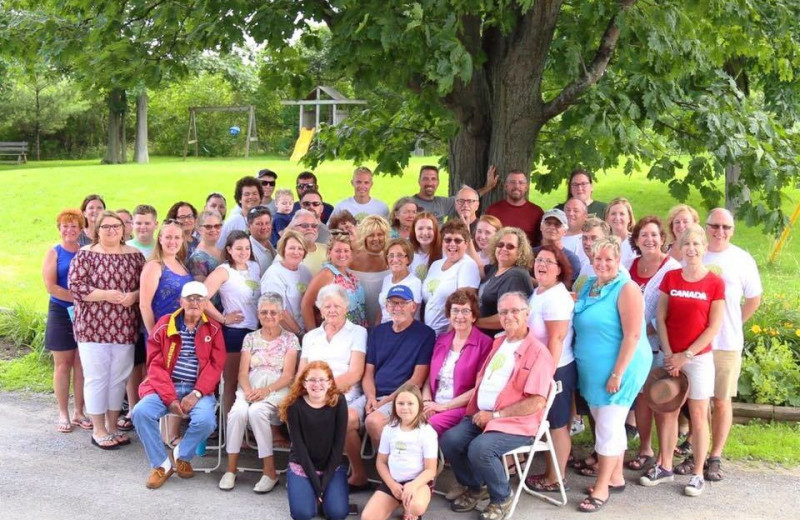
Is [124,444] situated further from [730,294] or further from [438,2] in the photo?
[730,294]

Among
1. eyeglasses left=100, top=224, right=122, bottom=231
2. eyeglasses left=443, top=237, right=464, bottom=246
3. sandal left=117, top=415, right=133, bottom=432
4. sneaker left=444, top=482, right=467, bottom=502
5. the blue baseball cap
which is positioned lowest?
sandal left=117, top=415, right=133, bottom=432

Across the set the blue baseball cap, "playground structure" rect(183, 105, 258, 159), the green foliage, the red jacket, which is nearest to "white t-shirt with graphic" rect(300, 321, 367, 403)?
the blue baseball cap

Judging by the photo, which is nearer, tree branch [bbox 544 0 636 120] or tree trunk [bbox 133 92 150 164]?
tree branch [bbox 544 0 636 120]

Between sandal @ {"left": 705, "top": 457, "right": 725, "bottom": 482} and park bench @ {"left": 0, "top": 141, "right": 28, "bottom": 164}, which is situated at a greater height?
park bench @ {"left": 0, "top": 141, "right": 28, "bottom": 164}

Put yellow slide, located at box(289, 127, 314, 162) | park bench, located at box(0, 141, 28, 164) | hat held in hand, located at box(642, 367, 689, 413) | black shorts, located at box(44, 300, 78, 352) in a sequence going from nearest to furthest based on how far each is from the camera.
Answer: hat held in hand, located at box(642, 367, 689, 413)
black shorts, located at box(44, 300, 78, 352)
yellow slide, located at box(289, 127, 314, 162)
park bench, located at box(0, 141, 28, 164)

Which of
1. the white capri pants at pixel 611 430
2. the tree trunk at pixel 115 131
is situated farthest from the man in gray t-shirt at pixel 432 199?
the tree trunk at pixel 115 131

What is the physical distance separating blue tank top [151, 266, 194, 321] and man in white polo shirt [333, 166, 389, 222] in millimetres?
2124

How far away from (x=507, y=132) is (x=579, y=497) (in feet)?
12.7

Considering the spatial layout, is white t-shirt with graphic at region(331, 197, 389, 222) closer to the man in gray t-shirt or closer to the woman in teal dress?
the man in gray t-shirt

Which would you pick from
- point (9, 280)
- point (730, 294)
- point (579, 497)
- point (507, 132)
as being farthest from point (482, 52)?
point (9, 280)

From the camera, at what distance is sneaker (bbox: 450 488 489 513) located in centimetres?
582

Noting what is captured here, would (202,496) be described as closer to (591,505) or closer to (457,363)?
(457,363)

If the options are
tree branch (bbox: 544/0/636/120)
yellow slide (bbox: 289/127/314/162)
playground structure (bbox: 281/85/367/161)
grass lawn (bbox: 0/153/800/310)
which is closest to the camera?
tree branch (bbox: 544/0/636/120)

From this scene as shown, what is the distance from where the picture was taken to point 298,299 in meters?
6.97
